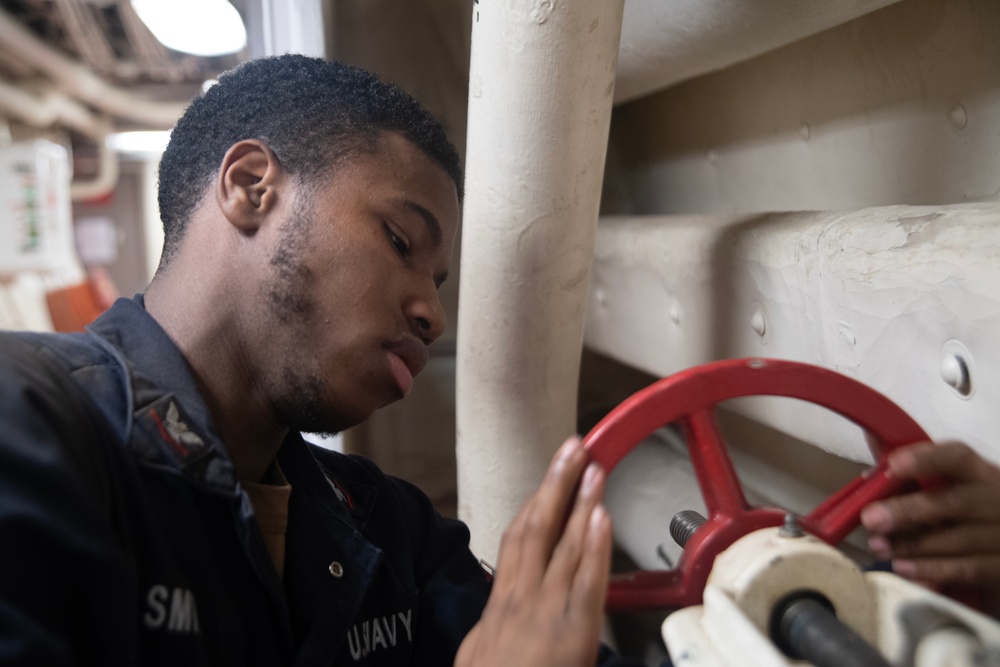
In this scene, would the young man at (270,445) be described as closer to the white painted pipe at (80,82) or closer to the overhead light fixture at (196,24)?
the overhead light fixture at (196,24)

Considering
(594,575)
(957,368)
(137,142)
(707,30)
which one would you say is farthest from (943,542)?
(137,142)

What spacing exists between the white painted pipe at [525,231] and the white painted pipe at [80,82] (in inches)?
119

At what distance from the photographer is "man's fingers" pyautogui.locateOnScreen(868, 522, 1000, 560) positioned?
1.66 ft

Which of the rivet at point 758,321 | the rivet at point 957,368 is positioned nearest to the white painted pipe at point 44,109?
the rivet at point 758,321

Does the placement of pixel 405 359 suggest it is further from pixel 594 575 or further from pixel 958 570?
pixel 958 570

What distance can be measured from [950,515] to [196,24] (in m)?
2.00

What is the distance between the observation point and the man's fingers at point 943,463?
502mm

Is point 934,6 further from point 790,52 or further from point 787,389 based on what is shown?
point 787,389

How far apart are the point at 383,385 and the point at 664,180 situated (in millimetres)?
851

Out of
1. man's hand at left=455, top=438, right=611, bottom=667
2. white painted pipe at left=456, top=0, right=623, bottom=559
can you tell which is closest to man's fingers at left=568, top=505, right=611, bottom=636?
man's hand at left=455, top=438, right=611, bottom=667

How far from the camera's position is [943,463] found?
1.65 feet

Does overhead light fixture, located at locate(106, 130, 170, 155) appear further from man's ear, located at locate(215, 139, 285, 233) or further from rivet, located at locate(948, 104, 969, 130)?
rivet, located at locate(948, 104, 969, 130)

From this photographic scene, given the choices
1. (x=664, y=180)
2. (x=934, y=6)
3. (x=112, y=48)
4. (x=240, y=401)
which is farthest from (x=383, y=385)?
(x=112, y=48)

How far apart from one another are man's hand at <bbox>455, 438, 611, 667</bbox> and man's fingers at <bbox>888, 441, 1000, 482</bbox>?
0.67 ft
